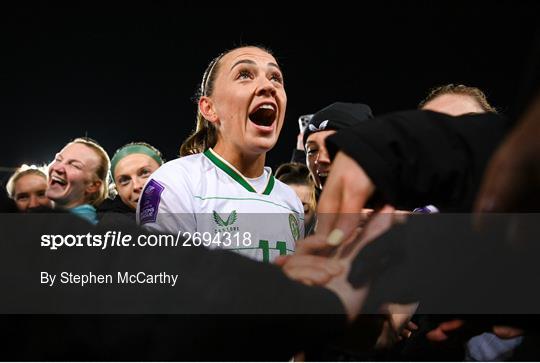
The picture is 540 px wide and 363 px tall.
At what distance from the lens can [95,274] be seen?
1.57ft

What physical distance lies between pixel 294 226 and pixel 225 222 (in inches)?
7.9

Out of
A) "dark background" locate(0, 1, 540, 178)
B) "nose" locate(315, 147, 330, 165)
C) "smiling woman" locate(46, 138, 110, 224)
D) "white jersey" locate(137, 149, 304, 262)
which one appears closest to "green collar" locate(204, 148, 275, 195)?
"white jersey" locate(137, 149, 304, 262)

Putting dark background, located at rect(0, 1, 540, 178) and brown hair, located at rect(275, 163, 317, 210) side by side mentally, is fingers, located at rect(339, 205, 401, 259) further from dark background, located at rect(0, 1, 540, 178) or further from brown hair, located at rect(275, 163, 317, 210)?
dark background, located at rect(0, 1, 540, 178)

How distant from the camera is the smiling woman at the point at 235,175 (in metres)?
1.31

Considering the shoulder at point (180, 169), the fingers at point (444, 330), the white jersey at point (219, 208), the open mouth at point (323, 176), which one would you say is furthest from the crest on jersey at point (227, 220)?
the fingers at point (444, 330)

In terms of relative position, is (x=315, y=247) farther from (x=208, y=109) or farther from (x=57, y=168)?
(x=57, y=168)

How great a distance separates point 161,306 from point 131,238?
0.19 feet

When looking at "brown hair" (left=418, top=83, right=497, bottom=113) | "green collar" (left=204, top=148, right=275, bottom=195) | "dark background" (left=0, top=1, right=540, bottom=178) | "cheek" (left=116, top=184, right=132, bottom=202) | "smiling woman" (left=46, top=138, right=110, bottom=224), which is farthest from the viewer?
"dark background" (left=0, top=1, right=540, bottom=178)

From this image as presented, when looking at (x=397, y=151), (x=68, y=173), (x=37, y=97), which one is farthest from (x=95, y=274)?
(x=37, y=97)

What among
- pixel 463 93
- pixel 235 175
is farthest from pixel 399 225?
pixel 235 175

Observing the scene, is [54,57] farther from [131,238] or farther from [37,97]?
[131,238]

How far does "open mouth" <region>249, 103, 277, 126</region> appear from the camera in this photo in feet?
4.91

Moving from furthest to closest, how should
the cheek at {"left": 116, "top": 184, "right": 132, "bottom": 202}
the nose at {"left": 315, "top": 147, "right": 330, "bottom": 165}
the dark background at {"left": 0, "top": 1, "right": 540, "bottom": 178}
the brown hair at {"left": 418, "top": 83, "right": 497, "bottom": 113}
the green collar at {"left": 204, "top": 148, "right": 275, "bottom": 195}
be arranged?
1. the dark background at {"left": 0, "top": 1, "right": 540, "bottom": 178}
2. the cheek at {"left": 116, "top": 184, "right": 132, "bottom": 202}
3. the nose at {"left": 315, "top": 147, "right": 330, "bottom": 165}
4. the green collar at {"left": 204, "top": 148, "right": 275, "bottom": 195}
5. the brown hair at {"left": 418, "top": 83, "right": 497, "bottom": 113}

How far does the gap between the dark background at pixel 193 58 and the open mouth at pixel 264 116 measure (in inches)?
150
